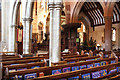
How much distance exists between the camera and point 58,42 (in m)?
5.37

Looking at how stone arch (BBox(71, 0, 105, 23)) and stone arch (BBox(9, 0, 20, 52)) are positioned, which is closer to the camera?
stone arch (BBox(9, 0, 20, 52))

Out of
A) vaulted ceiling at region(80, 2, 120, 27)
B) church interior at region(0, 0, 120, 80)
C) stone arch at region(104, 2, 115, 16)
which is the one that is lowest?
church interior at region(0, 0, 120, 80)

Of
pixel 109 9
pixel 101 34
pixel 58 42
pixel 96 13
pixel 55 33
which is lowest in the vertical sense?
pixel 58 42

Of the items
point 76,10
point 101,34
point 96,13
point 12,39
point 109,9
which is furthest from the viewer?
point 101,34

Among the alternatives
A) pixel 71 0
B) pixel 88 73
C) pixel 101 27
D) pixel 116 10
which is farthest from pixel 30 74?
pixel 101 27

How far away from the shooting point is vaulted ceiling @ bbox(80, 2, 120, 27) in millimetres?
17312

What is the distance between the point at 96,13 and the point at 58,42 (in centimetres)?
1568

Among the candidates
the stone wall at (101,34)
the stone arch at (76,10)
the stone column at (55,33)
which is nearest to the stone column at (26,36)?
the stone column at (55,33)

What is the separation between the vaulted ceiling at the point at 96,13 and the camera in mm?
17312

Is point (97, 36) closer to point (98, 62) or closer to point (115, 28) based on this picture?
point (115, 28)

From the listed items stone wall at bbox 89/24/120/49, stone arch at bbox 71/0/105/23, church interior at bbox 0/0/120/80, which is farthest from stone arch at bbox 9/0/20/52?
stone wall at bbox 89/24/120/49

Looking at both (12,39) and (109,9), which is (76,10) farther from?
(12,39)

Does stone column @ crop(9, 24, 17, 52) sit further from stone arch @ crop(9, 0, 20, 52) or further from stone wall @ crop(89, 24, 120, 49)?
stone wall @ crop(89, 24, 120, 49)

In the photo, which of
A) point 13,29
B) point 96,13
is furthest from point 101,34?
point 13,29
